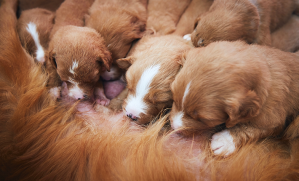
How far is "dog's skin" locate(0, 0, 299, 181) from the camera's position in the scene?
1210 millimetres

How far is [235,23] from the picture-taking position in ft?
5.44

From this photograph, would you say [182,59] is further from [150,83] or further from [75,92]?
[75,92]

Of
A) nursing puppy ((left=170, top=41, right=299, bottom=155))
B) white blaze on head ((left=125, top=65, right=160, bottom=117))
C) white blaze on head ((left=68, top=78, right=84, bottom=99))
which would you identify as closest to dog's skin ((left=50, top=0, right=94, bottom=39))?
white blaze on head ((left=68, top=78, right=84, bottom=99))

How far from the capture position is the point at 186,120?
1332mm

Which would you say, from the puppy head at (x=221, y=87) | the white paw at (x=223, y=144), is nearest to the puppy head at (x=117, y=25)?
the puppy head at (x=221, y=87)

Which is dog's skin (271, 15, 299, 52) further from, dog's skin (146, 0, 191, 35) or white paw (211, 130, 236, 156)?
white paw (211, 130, 236, 156)

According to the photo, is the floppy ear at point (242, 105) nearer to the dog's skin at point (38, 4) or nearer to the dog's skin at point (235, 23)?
Result: the dog's skin at point (235, 23)

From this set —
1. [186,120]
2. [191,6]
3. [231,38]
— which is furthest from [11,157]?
[191,6]

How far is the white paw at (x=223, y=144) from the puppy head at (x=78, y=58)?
1024 millimetres

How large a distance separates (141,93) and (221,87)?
1.81 feet

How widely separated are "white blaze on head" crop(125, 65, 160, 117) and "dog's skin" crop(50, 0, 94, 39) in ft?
3.82

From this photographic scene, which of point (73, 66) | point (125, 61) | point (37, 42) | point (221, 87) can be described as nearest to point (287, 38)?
point (221, 87)

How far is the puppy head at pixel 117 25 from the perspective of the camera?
191 centimetres

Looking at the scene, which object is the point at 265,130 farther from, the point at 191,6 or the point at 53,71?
the point at 53,71
